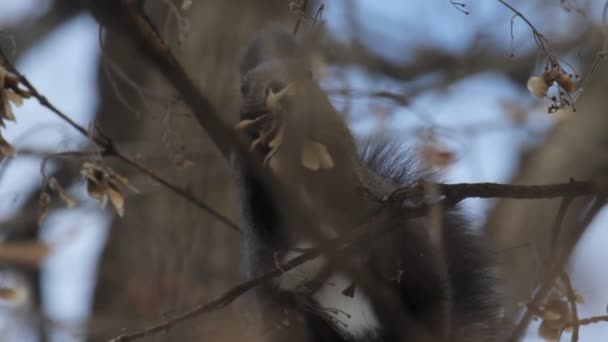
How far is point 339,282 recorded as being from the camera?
1752 mm

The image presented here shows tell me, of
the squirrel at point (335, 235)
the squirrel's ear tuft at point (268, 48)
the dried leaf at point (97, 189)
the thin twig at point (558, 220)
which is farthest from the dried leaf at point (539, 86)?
the dried leaf at point (97, 189)

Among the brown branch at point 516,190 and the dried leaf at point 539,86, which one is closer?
the brown branch at point 516,190

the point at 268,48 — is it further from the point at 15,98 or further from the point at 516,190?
the point at 516,190

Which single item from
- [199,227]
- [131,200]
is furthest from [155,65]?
[131,200]

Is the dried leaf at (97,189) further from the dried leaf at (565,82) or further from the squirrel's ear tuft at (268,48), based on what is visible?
the dried leaf at (565,82)

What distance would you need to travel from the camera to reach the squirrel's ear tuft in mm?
1636

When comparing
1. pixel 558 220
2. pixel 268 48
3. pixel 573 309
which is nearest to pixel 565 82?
pixel 558 220

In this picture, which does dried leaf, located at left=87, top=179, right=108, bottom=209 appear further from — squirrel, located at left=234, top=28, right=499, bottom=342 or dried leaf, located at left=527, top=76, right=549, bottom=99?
dried leaf, located at left=527, top=76, right=549, bottom=99

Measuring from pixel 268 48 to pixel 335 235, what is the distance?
0.43 meters

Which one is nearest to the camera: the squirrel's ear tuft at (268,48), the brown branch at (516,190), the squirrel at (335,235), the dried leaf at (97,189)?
the brown branch at (516,190)

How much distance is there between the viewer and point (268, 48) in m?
1.65

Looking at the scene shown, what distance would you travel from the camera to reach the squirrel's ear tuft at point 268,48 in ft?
5.37

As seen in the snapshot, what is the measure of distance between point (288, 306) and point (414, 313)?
0.82 feet

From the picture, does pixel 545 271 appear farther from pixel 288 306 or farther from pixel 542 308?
pixel 288 306
